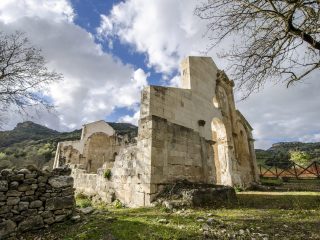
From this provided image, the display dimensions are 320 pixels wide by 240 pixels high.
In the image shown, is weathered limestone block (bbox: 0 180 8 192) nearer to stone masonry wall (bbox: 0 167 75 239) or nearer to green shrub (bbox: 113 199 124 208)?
stone masonry wall (bbox: 0 167 75 239)

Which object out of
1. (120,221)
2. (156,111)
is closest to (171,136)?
(156,111)

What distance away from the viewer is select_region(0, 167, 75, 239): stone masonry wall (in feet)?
14.8

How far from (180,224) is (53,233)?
2.46 meters

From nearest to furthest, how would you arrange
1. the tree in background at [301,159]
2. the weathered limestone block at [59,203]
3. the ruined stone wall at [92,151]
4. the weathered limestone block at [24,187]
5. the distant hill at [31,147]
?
1. the weathered limestone block at [24,187]
2. the weathered limestone block at [59,203]
3. the tree in background at [301,159]
4. the ruined stone wall at [92,151]
5. the distant hill at [31,147]

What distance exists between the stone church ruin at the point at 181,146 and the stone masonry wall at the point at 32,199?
8.63 feet

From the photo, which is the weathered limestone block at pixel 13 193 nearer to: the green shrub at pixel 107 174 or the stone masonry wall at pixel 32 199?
the stone masonry wall at pixel 32 199

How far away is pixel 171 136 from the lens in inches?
322

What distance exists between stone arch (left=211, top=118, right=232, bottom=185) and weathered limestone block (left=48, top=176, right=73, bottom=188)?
911cm

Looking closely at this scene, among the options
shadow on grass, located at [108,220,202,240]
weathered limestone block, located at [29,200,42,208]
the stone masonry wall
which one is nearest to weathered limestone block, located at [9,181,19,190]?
the stone masonry wall

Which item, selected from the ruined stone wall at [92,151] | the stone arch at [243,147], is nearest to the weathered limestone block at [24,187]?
the stone arch at [243,147]

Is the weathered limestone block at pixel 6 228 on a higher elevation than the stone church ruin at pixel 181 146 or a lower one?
lower

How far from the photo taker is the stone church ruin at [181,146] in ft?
24.8

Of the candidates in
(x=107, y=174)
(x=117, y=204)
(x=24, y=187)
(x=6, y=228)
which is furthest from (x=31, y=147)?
(x=6, y=228)

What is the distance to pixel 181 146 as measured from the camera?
8406 mm
